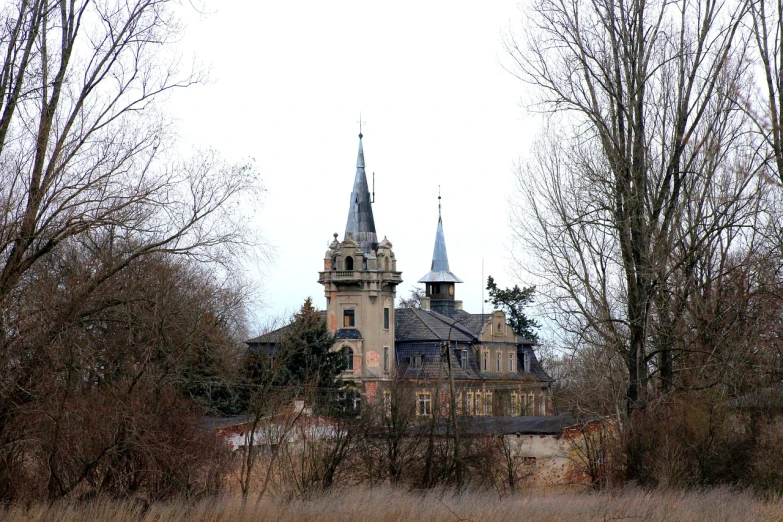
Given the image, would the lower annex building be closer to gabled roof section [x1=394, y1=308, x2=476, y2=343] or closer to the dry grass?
gabled roof section [x1=394, y1=308, x2=476, y2=343]

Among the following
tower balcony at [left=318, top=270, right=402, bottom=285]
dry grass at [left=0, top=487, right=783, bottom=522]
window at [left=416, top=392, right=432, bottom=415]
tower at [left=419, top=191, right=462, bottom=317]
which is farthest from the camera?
tower at [left=419, top=191, right=462, bottom=317]

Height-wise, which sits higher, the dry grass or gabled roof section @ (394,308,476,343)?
gabled roof section @ (394,308,476,343)

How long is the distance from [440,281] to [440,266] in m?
1.46

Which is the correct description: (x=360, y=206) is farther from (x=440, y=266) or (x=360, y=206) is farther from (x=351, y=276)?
(x=440, y=266)

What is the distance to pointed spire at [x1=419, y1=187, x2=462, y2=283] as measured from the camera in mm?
87750

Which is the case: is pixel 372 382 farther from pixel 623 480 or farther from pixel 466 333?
pixel 623 480

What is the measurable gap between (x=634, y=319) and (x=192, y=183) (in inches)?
447

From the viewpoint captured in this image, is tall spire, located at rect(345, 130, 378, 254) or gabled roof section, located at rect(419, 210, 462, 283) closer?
tall spire, located at rect(345, 130, 378, 254)

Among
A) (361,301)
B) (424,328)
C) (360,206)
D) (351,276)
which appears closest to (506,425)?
(351,276)

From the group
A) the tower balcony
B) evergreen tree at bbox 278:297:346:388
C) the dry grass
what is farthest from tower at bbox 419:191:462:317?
the dry grass

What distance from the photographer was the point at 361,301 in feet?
227

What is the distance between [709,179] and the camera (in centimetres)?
2353

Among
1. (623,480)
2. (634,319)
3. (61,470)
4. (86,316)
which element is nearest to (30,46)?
(86,316)

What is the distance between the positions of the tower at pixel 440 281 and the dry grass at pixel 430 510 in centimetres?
6730
